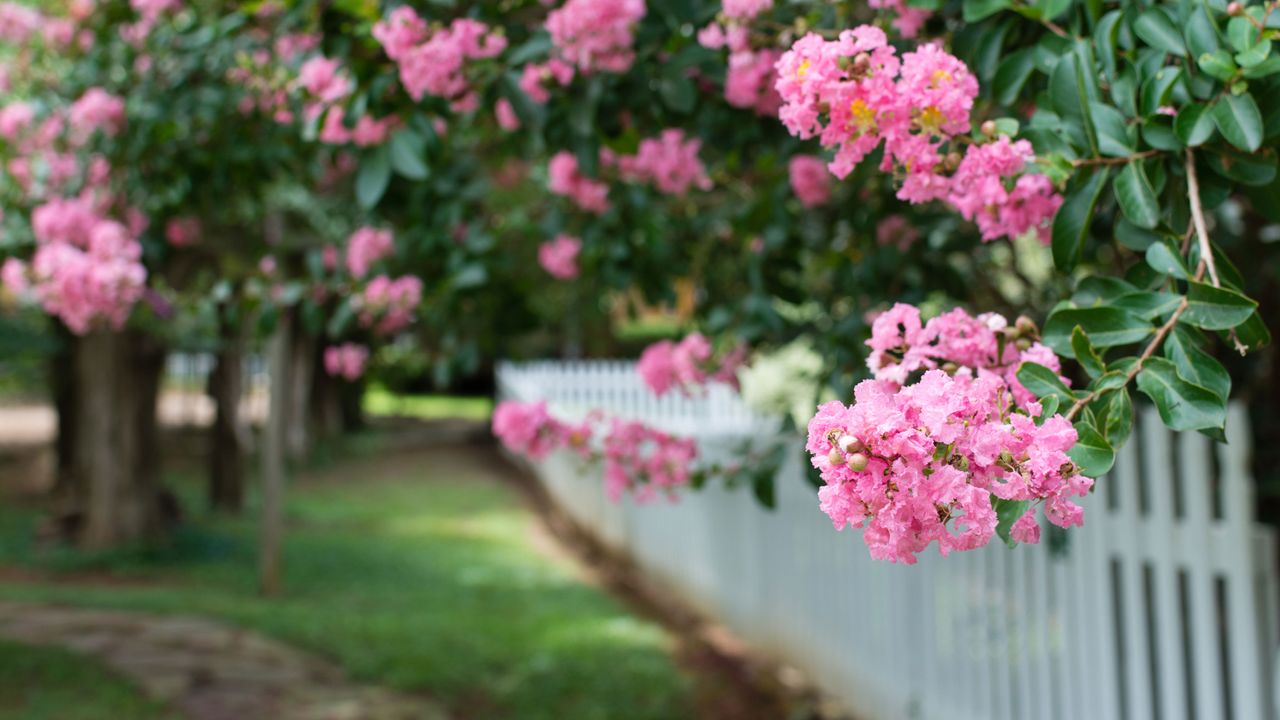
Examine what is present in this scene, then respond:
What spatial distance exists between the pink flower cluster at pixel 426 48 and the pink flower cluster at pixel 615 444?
35.7 inches

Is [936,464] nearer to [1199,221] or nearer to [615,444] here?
[1199,221]

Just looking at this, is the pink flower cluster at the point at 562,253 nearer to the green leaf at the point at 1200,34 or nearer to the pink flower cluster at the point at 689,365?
the pink flower cluster at the point at 689,365

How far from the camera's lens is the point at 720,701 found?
4.29 m

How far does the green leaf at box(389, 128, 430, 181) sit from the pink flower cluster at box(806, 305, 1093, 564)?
126 cm

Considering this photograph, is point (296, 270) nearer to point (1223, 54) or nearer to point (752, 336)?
point (752, 336)

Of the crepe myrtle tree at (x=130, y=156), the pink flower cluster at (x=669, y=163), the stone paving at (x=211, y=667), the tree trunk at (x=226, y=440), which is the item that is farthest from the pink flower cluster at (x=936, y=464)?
the tree trunk at (x=226, y=440)

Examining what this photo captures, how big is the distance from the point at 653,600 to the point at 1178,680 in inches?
158

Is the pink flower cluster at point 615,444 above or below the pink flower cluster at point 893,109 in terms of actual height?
below

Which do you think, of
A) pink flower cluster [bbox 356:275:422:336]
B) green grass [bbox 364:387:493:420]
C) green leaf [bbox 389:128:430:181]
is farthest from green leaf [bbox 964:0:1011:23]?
green grass [bbox 364:387:493:420]

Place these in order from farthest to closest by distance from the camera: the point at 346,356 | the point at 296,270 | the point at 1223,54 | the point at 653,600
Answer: the point at 296,270, the point at 653,600, the point at 346,356, the point at 1223,54

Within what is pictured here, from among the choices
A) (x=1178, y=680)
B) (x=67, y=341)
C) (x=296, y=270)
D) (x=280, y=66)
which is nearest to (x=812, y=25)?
(x=280, y=66)

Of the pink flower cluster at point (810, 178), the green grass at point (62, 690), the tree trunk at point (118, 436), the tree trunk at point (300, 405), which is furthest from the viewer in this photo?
the tree trunk at point (300, 405)

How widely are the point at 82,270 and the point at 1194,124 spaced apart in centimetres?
259

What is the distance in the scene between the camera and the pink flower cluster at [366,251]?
10.0ft
